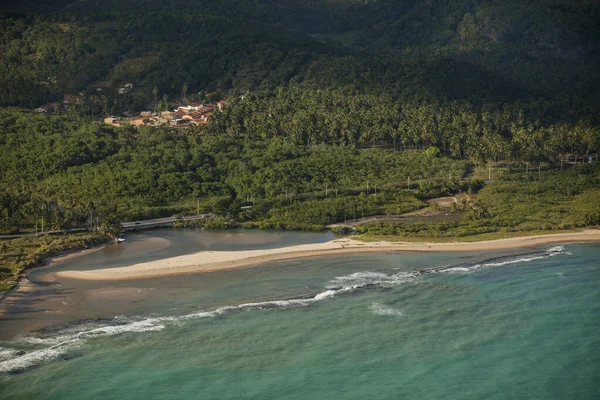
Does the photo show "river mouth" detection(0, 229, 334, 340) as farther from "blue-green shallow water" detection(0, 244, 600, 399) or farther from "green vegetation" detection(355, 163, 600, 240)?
"green vegetation" detection(355, 163, 600, 240)

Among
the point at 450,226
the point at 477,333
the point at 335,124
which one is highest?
the point at 335,124

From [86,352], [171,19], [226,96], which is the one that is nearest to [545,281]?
[86,352]

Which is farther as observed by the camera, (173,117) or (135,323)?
(173,117)

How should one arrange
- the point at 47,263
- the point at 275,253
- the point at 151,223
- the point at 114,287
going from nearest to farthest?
the point at 114,287 → the point at 47,263 → the point at 275,253 → the point at 151,223

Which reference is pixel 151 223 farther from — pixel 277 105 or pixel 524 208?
pixel 277 105

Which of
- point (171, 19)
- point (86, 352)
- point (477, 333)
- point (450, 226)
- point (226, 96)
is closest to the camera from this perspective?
point (86, 352)

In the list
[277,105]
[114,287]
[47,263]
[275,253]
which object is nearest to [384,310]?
[275,253]

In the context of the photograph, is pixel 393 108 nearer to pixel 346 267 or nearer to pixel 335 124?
pixel 335 124
